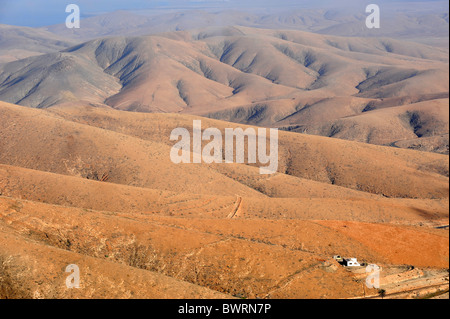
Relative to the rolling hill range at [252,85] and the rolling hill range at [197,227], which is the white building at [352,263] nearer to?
the rolling hill range at [197,227]

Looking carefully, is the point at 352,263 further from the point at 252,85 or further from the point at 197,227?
the point at 252,85

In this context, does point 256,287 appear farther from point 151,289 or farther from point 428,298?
point 428,298

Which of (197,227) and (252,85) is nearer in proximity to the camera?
(197,227)

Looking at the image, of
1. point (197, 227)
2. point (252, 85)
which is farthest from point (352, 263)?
point (252, 85)

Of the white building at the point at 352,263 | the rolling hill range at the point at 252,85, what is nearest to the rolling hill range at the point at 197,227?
the white building at the point at 352,263
